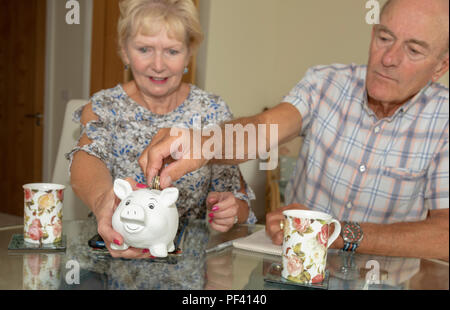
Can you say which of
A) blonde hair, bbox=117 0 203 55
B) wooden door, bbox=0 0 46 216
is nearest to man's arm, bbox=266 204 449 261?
blonde hair, bbox=117 0 203 55

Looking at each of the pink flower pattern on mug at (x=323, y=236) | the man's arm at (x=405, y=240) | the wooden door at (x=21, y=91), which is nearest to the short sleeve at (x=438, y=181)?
the man's arm at (x=405, y=240)

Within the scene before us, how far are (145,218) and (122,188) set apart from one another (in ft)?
0.26

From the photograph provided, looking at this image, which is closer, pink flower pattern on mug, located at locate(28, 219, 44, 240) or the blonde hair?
pink flower pattern on mug, located at locate(28, 219, 44, 240)

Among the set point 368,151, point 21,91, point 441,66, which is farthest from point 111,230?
point 21,91

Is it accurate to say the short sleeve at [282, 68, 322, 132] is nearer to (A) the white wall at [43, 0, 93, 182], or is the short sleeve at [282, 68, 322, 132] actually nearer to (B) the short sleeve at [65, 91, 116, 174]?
(B) the short sleeve at [65, 91, 116, 174]

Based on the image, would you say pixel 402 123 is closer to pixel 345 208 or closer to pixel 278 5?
pixel 345 208

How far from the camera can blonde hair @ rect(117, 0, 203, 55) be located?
132 cm

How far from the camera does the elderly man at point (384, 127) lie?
48.8 inches

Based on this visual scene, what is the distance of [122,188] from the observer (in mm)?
771

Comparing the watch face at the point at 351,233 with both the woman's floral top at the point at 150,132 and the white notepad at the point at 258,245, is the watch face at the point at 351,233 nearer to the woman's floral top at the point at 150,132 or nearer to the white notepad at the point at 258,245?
the white notepad at the point at 258,245

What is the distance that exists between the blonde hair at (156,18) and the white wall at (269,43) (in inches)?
63.8

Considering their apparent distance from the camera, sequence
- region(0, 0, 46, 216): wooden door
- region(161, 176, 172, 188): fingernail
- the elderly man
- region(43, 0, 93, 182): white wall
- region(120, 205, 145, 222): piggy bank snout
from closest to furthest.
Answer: region(120, 205, 145, 222): piggy bank snout, region(161, 176, 172, 188): fingernail, the elderly man, region(43, 0, 93, 182): white wall, region(0, 0, 46, 216): wooden door

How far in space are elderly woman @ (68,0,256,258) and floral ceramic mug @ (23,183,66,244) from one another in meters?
0.30
